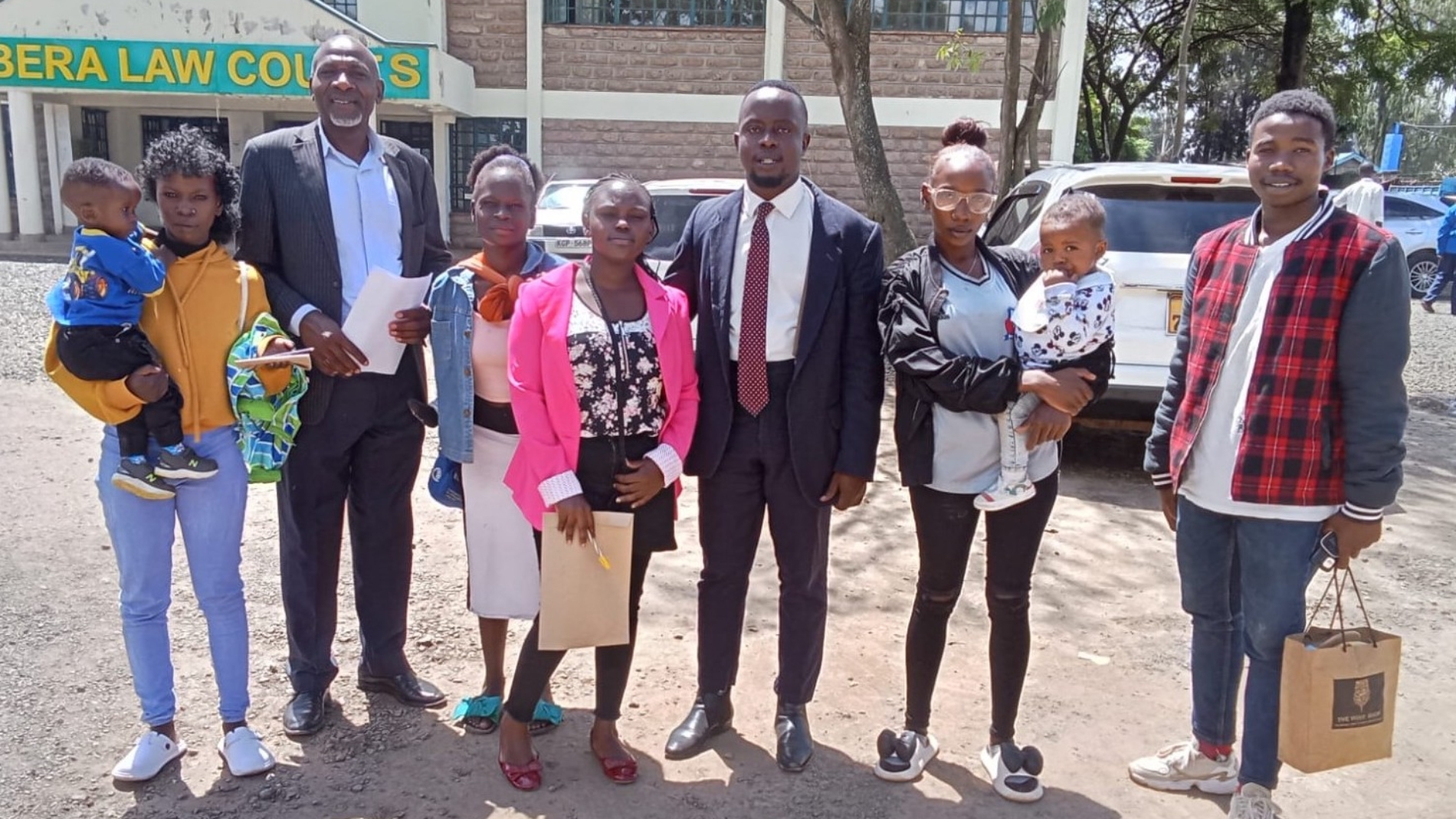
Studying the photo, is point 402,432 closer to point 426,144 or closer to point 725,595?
point 725,595

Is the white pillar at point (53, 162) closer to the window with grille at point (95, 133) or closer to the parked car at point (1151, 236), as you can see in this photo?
the window with grille at point (95, 133)

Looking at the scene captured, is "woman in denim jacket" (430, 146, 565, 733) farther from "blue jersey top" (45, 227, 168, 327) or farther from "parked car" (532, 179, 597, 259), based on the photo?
"parked car" (532, 179, 597, 259)

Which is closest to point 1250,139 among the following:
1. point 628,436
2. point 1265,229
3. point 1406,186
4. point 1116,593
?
point 1265,229

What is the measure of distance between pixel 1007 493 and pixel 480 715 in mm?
1877

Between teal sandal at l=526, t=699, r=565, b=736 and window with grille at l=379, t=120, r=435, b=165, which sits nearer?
teal sandal at l=526, t=699, r=565, b=736

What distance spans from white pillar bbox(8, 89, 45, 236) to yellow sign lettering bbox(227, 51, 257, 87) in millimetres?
4127

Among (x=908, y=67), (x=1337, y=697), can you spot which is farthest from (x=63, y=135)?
(x=1337, y=697)

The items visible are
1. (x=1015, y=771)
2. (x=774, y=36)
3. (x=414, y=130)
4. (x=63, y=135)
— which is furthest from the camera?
(x=414, y=130)

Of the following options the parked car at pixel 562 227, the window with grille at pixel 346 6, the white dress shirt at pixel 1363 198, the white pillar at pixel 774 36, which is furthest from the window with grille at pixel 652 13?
the white dress shirt at pixel 1363 198

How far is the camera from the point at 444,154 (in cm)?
1912

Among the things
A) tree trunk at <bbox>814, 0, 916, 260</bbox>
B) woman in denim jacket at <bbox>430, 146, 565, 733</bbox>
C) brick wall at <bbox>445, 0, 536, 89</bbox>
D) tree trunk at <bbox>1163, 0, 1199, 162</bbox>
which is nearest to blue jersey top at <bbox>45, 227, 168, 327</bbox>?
woman in denim jacket at <bbox>430, 146, 565, 733</bbox>

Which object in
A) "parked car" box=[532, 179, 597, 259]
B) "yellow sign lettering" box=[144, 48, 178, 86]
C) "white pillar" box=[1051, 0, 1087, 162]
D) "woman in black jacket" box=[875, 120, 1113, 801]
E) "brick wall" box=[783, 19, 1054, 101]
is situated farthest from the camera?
"brick wall" box=[783, 19, 1054, 101]

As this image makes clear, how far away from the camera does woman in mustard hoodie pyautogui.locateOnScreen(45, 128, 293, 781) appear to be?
119 inches

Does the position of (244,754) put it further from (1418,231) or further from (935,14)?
(1418,231)
